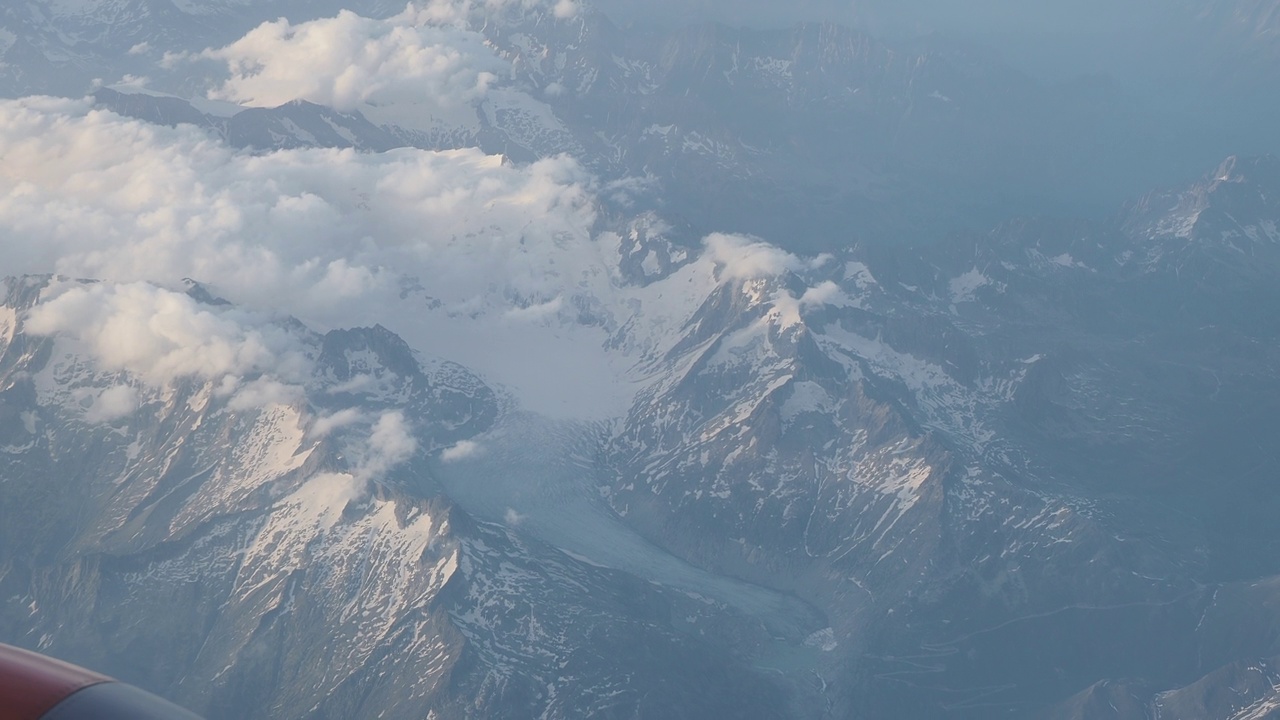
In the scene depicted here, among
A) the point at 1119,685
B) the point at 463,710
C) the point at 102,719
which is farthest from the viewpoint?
the point at 1119,685

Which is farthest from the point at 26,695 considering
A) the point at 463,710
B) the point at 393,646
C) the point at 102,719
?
the point at 393,646

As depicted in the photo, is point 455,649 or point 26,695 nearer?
point 26,695

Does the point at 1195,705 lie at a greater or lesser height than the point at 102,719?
lesser

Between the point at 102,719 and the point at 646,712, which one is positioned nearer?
the point at 102,719

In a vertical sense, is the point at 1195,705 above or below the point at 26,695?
below

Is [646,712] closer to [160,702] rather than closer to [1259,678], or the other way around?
[1259,678]

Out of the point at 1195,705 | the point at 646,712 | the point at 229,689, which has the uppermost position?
the point at 1195,705

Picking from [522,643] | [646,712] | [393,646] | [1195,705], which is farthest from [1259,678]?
[393,646]

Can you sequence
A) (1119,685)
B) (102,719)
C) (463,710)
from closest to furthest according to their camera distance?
1. (102,719)
2. (463,710)
3. (1119,685)

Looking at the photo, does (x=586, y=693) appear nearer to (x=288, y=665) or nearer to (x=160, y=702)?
(x=288, y=665)
